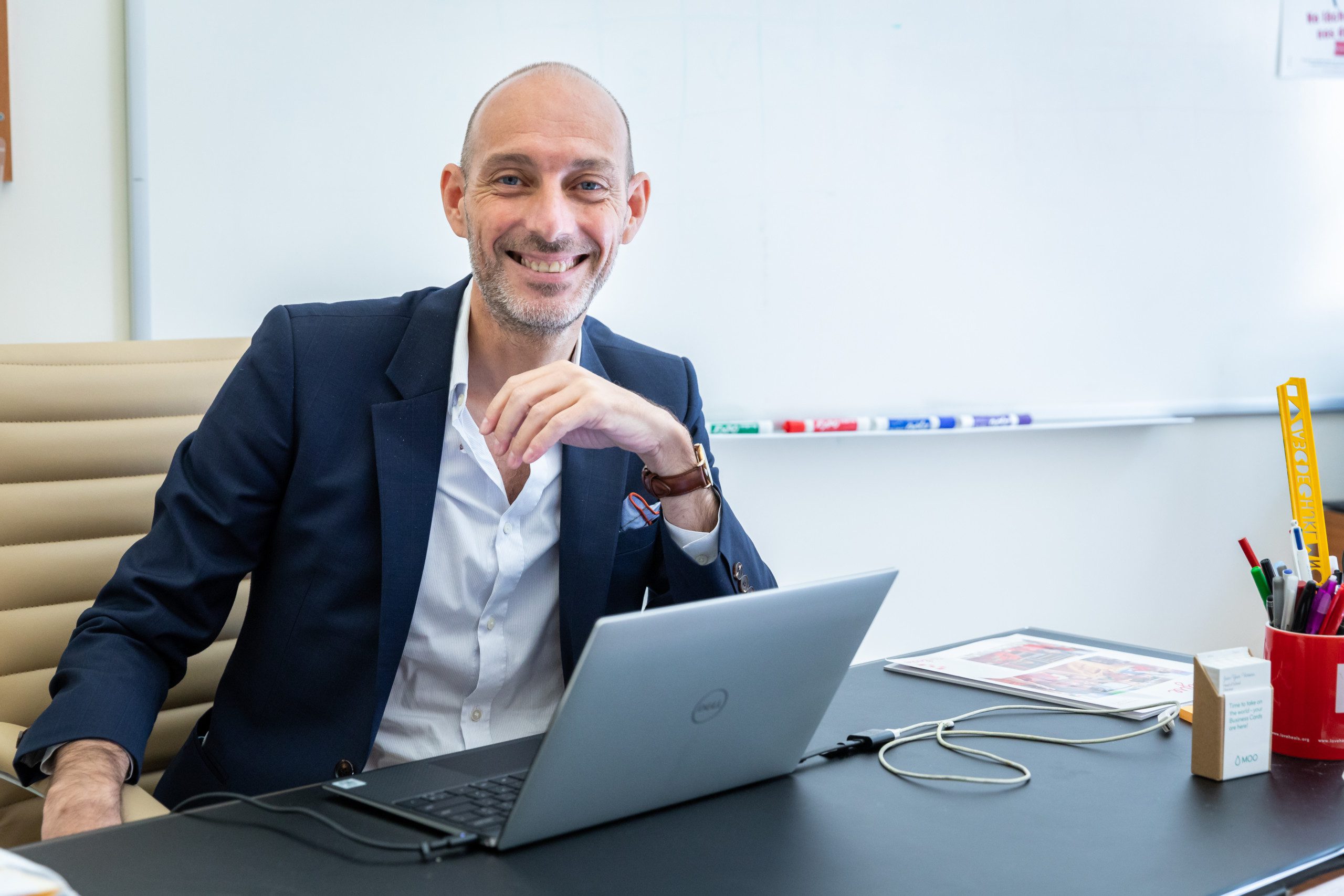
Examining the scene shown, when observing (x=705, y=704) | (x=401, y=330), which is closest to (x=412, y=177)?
(x=401, y=330)

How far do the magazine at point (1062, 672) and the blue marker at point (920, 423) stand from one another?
3.45 feet

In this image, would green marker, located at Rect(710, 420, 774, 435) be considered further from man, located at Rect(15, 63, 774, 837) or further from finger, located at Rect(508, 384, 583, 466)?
finger, located at Rect(508, 384, 583, 466)

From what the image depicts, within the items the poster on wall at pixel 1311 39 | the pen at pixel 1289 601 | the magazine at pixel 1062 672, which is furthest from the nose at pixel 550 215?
the poster on wall at pixel 1311 39

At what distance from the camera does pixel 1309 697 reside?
2.90 ft

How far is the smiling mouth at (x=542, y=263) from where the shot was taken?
1262 millimetres

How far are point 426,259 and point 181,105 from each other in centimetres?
42

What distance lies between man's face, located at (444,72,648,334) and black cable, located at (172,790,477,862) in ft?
2.13

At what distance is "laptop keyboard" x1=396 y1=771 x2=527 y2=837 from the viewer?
27.7 inches

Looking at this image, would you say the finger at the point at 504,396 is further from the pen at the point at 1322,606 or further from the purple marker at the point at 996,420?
the purple marker at the point at 996,420

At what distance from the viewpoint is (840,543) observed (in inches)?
91.7

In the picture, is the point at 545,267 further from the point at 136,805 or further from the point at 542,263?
the point at 136,805

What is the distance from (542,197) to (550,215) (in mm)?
23

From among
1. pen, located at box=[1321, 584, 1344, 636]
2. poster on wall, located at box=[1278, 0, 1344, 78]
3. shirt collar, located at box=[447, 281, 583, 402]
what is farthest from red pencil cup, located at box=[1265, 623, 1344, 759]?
poster on wall, located at box=[1278, 0, 1344, 78]

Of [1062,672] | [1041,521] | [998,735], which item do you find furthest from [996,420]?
[998,735]
